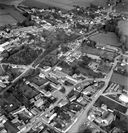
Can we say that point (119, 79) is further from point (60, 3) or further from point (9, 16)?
point (60, 3)

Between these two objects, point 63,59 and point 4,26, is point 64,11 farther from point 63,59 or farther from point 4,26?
point 63,59

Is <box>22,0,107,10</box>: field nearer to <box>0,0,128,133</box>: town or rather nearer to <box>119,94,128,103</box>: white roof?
<box>0,0,128,133</box>: town

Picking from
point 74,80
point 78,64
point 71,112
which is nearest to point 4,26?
point 78,64

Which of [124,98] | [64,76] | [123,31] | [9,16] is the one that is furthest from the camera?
[9,16]

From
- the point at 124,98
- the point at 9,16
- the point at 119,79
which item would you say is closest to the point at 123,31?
the point at 119,79

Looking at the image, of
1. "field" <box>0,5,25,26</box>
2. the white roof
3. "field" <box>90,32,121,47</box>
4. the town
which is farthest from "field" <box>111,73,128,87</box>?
"field" <box>0,5,25,26</box>

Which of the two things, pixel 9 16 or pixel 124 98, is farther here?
pixel 9 16

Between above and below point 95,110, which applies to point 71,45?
above

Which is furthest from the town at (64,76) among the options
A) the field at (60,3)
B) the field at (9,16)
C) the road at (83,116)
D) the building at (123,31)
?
the field at (60,3)

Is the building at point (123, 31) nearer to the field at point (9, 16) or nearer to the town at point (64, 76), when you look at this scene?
the town at point (64, 76)
